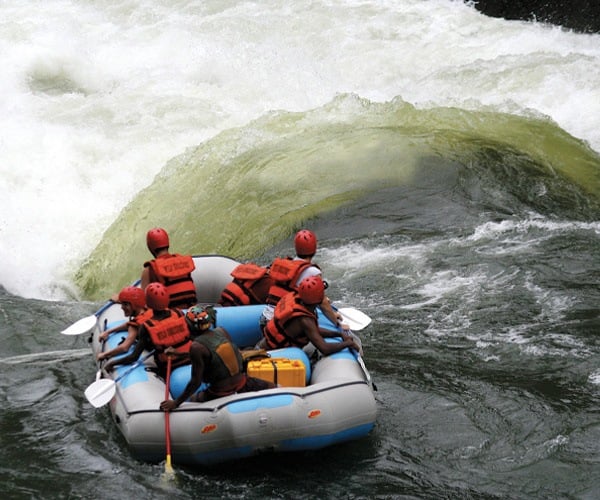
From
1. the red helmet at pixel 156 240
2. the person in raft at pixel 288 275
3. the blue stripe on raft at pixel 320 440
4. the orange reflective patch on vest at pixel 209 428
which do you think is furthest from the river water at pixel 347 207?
the red helmet at pixel 156 240

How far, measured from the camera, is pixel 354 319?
7160mm

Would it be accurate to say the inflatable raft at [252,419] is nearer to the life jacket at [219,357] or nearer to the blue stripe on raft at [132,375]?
the blue stripe on raft at [132,375]

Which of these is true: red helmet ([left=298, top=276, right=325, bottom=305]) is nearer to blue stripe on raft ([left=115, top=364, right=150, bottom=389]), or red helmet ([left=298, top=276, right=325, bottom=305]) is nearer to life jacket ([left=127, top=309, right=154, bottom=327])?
life jacket ([left=127, top=309, right=154, bottom=327])

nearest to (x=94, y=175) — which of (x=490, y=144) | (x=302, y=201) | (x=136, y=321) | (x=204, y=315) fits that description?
(x=302, y=201)

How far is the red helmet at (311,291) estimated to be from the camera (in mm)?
6539

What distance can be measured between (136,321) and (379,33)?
11360 millimetres

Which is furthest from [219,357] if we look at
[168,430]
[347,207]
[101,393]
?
[347,207]

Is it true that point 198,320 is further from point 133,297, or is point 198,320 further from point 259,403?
point 133,297

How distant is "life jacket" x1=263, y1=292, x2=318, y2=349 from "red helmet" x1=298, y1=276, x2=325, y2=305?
0.07m

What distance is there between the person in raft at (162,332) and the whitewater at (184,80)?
3986 mm

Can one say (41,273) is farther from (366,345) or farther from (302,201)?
(366,345)

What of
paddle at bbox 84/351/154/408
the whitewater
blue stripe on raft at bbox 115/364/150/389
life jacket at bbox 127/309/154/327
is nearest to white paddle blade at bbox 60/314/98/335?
life jacket at bbox 127/309/154/327

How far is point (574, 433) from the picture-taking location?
627cm

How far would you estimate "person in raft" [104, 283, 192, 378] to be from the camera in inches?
255
